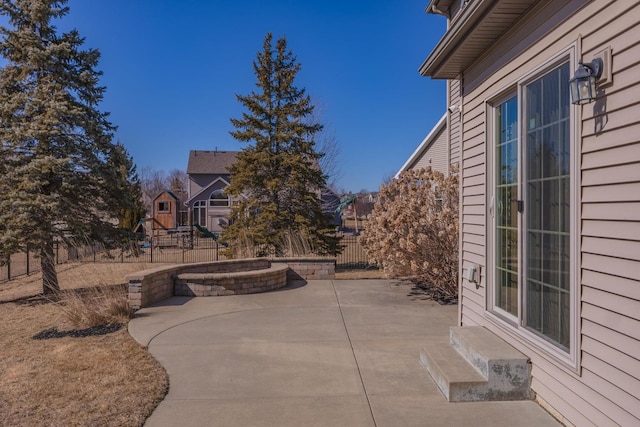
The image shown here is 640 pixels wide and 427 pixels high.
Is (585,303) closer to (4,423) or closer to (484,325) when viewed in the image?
(484,325)

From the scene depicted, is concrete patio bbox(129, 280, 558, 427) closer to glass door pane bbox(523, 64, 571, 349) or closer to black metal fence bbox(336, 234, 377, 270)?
glass door pane bbox(523, 64, 571, 349)

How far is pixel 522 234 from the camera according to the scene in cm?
373

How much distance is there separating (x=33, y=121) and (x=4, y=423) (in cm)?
793

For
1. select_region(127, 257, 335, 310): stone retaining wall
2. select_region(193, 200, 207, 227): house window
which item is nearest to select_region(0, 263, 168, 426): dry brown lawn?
select_region(127, 257, 335, 310): stone retaining wall

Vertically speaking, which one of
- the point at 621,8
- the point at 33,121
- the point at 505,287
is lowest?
the point at 505,287

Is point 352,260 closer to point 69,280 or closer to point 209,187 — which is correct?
point 69,280

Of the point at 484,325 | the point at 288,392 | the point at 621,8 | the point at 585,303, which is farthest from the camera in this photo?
the point at 484,325

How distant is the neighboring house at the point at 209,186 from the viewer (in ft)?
109

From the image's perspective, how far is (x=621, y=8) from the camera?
258 cm

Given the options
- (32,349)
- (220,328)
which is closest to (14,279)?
(32,349)

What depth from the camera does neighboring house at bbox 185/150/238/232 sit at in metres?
33.2

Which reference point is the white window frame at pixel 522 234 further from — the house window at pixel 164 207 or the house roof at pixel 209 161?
the house window at pixel 164 207

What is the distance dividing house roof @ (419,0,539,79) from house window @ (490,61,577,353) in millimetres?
629

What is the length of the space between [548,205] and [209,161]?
3615 cm
